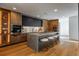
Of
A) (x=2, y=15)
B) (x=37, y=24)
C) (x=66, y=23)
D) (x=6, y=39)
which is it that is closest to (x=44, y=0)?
(x=2, y=15)

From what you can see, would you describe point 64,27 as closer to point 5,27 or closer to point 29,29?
point 29,29

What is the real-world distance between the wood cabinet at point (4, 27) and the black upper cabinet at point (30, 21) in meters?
2.44

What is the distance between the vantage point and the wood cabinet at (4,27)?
6389 millimetres

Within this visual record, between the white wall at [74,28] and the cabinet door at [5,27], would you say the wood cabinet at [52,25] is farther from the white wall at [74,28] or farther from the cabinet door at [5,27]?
the cabinet door at [5,27]

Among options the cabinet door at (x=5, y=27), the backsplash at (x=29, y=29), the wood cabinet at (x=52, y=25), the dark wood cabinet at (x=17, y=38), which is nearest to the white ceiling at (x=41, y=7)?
the cabinet door at (x=5, y=27)

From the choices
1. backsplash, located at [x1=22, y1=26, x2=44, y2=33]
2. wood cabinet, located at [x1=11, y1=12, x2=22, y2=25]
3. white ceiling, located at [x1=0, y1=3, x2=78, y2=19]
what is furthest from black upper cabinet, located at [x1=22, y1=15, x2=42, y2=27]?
white ceiling, located at [x1=0, y1=3, x2=78, y2=19]

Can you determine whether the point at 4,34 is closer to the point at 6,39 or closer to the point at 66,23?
the point at 6,39

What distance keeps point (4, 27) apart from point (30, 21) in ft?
12.9

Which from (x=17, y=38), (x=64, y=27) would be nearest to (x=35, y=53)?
(x=17, y=38)

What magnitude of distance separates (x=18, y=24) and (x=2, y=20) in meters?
1.72

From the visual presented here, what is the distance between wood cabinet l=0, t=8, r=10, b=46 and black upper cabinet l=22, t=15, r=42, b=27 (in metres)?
2.44

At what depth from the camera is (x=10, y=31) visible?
7.05 m

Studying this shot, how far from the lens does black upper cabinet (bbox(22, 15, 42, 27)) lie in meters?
9.44

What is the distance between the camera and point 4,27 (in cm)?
670
